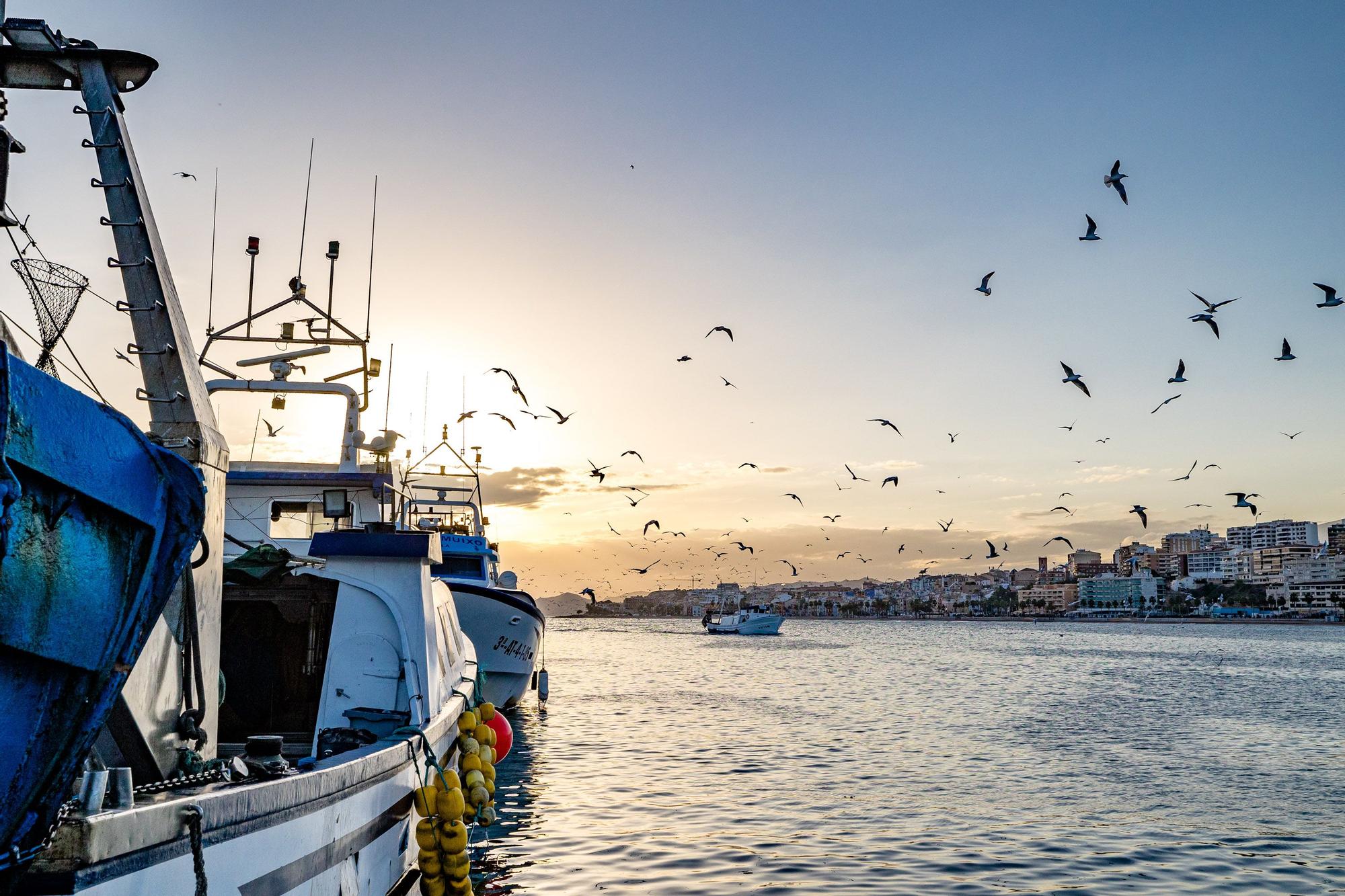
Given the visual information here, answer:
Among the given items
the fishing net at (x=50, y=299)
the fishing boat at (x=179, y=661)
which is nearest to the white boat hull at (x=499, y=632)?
the fishing boat at (x=179, y=661)

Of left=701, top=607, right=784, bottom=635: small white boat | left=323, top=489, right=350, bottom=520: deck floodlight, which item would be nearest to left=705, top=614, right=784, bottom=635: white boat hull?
left=701, top=607, right=784, bottom=635: small white boat

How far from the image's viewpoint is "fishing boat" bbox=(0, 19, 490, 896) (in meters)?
3.38

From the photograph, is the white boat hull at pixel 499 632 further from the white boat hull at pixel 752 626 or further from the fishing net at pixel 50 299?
the white boat hull at pixel 752 626

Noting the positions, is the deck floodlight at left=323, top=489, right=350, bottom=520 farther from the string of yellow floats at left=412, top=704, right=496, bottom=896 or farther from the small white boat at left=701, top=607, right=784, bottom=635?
the small white boat at left=701, top=607, right=784, bottom=635

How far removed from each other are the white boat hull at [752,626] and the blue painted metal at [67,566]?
119 m

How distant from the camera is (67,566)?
3.39 metres

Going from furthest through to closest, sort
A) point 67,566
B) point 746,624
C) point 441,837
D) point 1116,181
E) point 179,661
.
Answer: point 746,624 < point 1116,181 < point 441,837 < point 179,661 < point 67,566

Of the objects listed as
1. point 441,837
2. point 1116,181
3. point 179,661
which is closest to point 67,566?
point 179,661

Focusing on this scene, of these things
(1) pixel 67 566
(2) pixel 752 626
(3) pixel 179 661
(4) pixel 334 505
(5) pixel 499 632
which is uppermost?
(4) pixel 334 505

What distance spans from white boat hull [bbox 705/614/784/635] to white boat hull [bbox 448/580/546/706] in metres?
95.1

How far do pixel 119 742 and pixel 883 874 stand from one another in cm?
989

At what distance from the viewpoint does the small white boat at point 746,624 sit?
12162 cm

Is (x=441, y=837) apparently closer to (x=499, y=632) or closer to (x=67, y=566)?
(x=67, y=566)

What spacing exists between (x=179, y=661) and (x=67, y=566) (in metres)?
2.22
